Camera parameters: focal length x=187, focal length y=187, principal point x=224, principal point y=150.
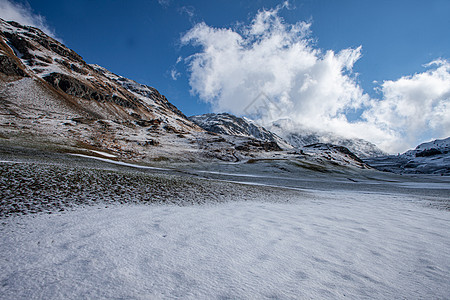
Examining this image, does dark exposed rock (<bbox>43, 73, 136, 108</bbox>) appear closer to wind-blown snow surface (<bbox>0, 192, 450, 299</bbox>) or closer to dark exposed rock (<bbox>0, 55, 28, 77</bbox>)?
dark exposed rock (<bbox>0, 55, 28, 77</bbox>)

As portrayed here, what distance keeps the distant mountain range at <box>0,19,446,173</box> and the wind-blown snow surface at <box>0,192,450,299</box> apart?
47158 millimetres

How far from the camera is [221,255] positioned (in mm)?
4680

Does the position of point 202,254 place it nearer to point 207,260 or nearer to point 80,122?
point 207,260

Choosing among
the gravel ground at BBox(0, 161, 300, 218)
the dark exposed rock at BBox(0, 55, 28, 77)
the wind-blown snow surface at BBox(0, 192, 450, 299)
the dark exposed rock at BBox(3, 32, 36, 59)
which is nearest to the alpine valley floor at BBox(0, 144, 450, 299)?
the wind-blown snow surface at BBox(0, 192, 450, 299)

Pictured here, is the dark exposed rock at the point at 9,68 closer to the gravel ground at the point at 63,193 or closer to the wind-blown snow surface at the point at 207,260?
the gravel ground at the point at 63,193

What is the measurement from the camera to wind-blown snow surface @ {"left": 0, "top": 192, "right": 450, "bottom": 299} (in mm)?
3342

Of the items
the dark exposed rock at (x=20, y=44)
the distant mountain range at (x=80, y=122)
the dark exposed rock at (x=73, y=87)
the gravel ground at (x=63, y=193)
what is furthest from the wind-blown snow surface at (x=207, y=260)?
the dark exposed rock at (x=20, y=44)

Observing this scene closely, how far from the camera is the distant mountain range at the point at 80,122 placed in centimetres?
5788

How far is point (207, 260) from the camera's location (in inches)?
172

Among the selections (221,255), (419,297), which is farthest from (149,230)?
(419,297)

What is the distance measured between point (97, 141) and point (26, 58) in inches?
5665

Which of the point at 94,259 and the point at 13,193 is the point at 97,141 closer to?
the point at 13,193

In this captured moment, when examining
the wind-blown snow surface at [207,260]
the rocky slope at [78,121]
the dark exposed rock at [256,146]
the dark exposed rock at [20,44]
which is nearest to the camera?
the wind-blown snow surface at [207,260]

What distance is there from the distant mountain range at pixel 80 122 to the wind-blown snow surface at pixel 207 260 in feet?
155
